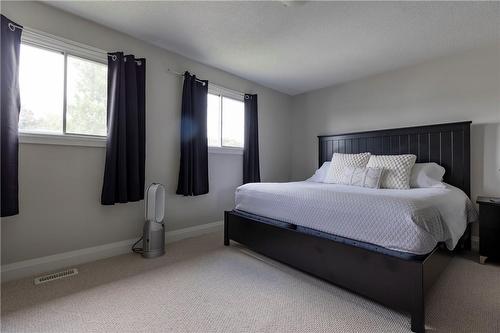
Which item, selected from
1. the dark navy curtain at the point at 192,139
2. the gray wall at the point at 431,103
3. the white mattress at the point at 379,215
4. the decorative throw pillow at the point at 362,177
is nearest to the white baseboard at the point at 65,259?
the dark navy curtain at the point at 192,139

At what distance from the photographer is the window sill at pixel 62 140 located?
6.43 ft

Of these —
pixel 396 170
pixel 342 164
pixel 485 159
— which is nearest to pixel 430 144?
pixel 485 159

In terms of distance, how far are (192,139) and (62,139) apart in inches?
50.7

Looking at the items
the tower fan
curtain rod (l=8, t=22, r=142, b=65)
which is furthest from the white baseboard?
curtain rod (l=8, t=22, r=142, b=65)

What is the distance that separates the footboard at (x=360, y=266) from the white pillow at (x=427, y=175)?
3.24 ft

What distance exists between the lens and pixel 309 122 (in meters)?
4.31

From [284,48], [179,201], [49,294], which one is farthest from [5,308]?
[284,48]

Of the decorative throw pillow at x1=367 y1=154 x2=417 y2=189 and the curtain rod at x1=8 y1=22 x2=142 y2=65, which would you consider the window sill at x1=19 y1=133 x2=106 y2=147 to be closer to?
the curtain rod at x1=8 y1=22 x2=142 y2=65

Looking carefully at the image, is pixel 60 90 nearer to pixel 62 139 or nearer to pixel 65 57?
pixel 65 57

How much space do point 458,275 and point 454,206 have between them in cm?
62

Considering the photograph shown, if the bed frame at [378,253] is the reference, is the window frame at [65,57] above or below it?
above

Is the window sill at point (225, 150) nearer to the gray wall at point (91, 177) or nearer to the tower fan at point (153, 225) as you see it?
the gray wall at point (91, 177)

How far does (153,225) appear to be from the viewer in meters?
2.42

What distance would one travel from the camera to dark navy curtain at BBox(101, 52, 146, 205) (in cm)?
229
